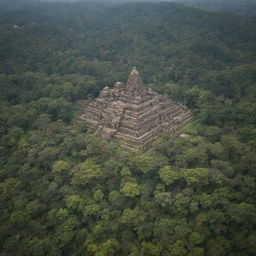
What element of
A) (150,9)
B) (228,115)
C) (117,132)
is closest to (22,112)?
(117,132)

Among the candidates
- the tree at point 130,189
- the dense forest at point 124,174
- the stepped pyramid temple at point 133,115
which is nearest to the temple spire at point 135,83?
the stepped pyramid temple at point 133,115

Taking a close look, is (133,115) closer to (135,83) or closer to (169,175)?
(135,83)

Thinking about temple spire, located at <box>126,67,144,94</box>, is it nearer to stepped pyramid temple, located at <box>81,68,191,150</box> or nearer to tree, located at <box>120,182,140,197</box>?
stepped pyramid temple, located at <box>81,68,191,150</box>

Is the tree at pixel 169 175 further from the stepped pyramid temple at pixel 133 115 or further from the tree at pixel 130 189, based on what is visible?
the stepped pyramid temple at pixel 133 115

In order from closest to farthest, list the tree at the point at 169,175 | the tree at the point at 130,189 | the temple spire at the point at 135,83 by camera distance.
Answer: the tree at the point at 130,189 < the tree at the point at 169,175 < the temple spire at the point at 135,83

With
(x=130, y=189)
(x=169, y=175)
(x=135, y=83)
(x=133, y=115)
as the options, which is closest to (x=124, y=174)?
(x=130, y=189)

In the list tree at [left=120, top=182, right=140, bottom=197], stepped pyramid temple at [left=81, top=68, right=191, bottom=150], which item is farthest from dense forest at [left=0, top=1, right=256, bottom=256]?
stepped pyramid temple at [left=81, top=68, right=191, bottom=150]

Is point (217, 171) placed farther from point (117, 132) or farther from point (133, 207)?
point (117, 132)
